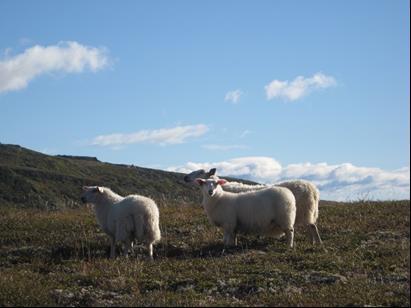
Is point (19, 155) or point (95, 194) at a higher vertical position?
point (19, 155)

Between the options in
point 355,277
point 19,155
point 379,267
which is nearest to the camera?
point 355,277

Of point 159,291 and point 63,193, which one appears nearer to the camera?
point 159,291

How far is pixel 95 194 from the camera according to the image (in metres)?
17.3

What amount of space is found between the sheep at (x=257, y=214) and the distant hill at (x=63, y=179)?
150 feet

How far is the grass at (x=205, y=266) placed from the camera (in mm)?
9906

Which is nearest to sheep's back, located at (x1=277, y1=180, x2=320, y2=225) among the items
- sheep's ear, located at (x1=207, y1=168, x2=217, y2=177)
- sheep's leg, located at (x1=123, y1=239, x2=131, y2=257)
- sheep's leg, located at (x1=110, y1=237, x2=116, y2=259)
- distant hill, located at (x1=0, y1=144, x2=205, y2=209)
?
sheep's leg, located at (x1=123, y1=239, x2=131, y2=257)

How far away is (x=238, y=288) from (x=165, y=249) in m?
5.13

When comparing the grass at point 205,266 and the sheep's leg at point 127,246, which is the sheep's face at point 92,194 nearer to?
the grass at point 205,266

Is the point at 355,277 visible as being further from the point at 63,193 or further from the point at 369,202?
the point at 63,193

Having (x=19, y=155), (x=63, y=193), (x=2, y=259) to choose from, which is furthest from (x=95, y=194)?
(x=19, y=155)

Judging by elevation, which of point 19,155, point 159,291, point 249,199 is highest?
point 19,155

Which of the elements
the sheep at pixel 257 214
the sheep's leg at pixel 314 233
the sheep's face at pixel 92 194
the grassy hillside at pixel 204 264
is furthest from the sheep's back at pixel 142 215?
the sheep's leg at pixel 314 233

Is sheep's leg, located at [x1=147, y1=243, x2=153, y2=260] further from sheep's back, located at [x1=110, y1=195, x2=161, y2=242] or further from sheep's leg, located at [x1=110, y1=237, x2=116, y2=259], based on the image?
sheep's leg, located at [x1=110, y1=237, x2=116, y2=259]

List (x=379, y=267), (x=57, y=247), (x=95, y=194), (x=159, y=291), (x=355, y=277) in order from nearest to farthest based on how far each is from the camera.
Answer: (x=159, y=291), (x=355, y=277), (x=379, y=267), (x=57, y=247), (x=95, y=194)
